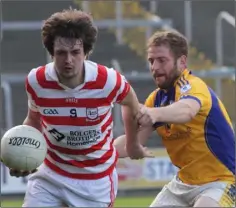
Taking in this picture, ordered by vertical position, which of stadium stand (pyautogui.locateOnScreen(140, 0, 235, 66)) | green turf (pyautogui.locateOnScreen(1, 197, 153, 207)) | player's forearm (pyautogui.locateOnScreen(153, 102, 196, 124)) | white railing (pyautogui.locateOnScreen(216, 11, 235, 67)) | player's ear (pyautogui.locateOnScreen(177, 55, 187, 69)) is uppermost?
player's ear (pyautogui.locateOnScreen(177, 55, 187, 69))

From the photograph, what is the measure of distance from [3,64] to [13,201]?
13.0 feet

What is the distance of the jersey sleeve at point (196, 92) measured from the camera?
21.2 ft

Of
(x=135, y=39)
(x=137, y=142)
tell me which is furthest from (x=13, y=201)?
(x=137, y=142)

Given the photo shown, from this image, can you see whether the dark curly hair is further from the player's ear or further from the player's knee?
the player's knee

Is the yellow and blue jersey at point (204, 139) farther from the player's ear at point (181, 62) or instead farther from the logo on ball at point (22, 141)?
the logo on ball at point (22, 141)

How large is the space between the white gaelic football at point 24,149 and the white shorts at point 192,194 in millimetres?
1172

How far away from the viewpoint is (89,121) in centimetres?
624

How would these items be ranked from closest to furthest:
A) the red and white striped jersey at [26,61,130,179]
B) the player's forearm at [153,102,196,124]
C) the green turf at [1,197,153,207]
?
the player's forearm at [153,102,196,124], the red and white striped jersey at [26,61,130,179], the green turf at [1,197,153,207]

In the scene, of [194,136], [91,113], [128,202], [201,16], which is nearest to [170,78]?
[194,136]

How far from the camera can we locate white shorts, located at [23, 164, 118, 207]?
633 centimetres

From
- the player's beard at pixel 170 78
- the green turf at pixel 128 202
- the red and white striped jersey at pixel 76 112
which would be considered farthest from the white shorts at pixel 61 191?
the green turf at pixel 128 202

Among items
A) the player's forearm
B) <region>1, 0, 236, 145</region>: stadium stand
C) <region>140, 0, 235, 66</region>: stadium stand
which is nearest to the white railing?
<region>1, 0, 236, 145</region>: stadium stand

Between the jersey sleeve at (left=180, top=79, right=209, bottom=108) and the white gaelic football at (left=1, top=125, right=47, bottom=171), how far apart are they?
1.11 meters

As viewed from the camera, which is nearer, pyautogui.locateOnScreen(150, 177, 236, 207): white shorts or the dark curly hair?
the dark curly hair
